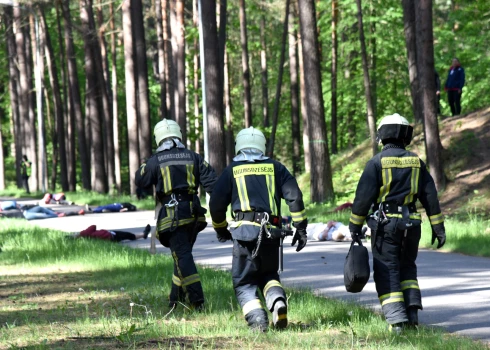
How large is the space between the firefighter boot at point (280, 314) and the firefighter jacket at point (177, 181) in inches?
76.7

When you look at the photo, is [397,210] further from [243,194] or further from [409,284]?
[243,194]

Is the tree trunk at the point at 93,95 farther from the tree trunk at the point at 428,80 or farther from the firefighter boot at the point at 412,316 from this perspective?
the firefighter boot at the point at 412,316

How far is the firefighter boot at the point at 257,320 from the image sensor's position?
306 inches

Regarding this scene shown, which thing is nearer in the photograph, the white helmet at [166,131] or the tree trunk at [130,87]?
the white helmet at [166,131]

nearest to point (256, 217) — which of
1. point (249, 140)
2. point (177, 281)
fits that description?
point (249, 140)

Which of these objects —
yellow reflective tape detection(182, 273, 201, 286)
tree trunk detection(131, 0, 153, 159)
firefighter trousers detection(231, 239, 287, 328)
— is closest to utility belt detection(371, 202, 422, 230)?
firefighter trousers detection(231, 239, 287, 328)

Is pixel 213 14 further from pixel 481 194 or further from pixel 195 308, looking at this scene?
pixel 195 308

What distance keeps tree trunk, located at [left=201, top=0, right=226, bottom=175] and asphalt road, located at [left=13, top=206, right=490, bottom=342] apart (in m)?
7.44

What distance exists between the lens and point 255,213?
26.6 feet

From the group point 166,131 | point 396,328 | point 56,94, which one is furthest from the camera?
point 56,94

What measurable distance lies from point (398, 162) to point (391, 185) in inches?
8.1

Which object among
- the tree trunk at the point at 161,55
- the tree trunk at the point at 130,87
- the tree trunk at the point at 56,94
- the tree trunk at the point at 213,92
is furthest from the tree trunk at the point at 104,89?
the tree trunk at the point at 213,92

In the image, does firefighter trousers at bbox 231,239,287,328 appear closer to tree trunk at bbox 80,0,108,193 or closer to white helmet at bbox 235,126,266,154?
white helmet at bbox 235,126,266,154

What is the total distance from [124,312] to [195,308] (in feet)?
2.32
